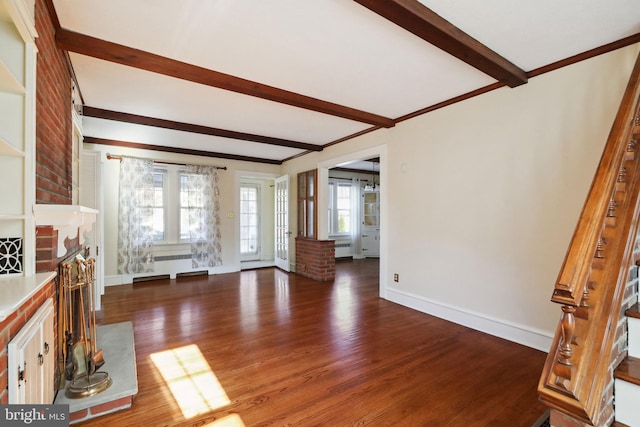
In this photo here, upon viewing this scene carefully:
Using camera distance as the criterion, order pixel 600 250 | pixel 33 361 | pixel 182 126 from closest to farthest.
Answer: pixel 33 361 < pixel 600 250 < pixel 182 126

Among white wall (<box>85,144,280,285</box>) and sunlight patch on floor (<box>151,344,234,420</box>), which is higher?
white wall (<box>85,144,280,285</box>)

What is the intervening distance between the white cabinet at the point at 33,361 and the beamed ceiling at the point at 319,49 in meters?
1.88

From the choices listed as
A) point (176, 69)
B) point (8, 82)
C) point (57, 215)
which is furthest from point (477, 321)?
point (8, 82)

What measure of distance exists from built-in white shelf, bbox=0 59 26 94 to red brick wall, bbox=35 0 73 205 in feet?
0.65

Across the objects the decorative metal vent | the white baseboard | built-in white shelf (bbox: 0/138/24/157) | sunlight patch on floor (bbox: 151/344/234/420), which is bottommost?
sunlight patch on floor (bbox: 151/344/234/420)

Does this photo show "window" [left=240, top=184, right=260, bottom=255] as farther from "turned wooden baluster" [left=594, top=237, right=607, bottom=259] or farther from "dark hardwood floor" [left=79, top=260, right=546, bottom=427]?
"turned wooden baluster" [left=594, top=237, right=607, bottom=259]

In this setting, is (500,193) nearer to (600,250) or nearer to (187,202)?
(600,250)

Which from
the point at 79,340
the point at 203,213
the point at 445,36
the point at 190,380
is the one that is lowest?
the point at 190,380

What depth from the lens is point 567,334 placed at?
113cm

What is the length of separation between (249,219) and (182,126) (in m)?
3.70

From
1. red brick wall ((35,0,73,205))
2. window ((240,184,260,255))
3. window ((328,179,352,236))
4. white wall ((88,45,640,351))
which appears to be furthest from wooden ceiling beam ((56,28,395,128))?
window ((240,184,260,255))

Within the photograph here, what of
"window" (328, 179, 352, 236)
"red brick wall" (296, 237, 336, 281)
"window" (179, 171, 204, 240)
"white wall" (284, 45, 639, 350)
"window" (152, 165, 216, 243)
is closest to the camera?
"white wall" (284, 45, 639, 350)

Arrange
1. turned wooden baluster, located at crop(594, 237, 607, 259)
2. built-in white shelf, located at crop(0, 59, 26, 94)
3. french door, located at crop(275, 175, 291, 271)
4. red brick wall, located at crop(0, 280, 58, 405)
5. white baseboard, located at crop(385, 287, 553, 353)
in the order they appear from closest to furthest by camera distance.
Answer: red brick wall, located at crop(0, 280, 58, 405) < built-in white shelf, located at crop(0, 59, 26, 94) < turned wooden baluster, located at crop(594, 237, 607, 259) < white baseboard, located at crop(385, 287, 553, 353) < french door, located at crop(275, 175, 291, 271)

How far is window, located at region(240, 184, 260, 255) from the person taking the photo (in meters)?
7.41
